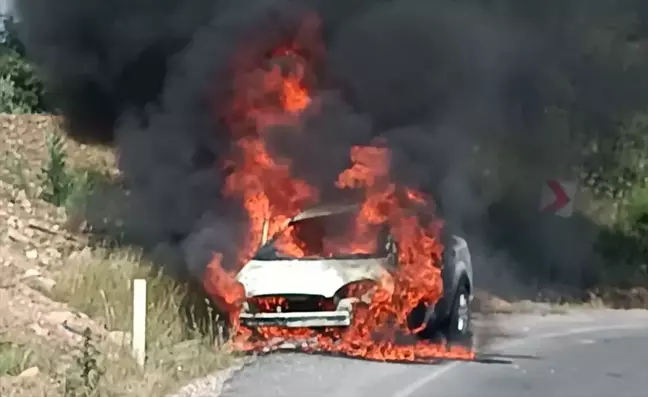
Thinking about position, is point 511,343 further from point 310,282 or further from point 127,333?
point 127,333

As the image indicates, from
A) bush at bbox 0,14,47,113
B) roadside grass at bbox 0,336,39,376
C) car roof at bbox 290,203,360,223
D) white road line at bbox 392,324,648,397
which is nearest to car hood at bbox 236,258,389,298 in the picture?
car roof at bbox 290,203,360,223

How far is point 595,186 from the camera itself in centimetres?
2288

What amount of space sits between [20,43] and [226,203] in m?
7.61

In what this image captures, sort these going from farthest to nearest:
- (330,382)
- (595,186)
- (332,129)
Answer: (595,186) → (332,129) → (330,382)

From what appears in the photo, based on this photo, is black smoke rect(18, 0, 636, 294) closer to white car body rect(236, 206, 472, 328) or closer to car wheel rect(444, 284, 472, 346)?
car wheel rect(444, 284, 472, 346)

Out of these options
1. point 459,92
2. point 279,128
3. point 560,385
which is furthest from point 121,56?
point 560,385

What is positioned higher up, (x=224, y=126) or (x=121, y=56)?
(x=121, y=56)

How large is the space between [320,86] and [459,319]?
242 inches

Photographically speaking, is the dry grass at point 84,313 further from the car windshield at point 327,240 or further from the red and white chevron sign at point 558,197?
the red and white chevron sign at point 558,197

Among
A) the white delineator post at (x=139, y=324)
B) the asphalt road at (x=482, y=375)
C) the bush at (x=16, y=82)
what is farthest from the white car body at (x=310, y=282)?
the bush at (x=16, y=82)

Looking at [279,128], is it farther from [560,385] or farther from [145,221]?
[560,385]

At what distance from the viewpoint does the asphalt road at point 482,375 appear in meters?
8.94

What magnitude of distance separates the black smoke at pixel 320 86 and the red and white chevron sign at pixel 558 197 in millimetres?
956

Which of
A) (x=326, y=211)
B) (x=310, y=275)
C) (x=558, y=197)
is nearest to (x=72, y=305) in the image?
(x=310, y=275)
